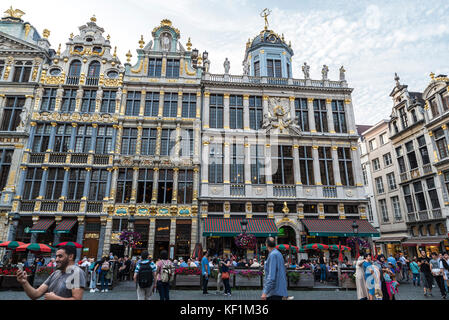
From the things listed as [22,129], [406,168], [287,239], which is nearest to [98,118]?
[22,129]

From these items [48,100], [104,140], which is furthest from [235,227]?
[48,100]

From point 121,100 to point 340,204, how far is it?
881 inches

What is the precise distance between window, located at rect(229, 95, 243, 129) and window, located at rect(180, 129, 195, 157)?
404cm

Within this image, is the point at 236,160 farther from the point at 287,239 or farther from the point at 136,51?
the point at 136,51

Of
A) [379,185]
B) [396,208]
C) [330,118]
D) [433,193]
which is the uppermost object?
[330,118]

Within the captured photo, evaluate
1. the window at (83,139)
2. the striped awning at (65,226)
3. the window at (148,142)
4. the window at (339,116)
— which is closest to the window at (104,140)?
the window at (83,139)

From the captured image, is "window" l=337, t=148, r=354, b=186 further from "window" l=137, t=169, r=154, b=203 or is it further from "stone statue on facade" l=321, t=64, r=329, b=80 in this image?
"window" l=137, t=169, r=154, b=203

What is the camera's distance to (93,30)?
2855 centimetres

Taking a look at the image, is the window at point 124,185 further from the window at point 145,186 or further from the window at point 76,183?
the window at point 76,183

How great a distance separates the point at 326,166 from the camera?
26.7 meters

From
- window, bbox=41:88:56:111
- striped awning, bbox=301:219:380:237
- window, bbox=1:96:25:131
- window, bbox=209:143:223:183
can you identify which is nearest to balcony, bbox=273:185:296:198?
striped awning, bbox=301:219:380:237

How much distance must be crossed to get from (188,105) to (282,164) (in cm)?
1057

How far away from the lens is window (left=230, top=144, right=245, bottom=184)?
25791 millimetres

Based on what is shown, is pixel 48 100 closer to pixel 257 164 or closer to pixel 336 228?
pixel 257 164
